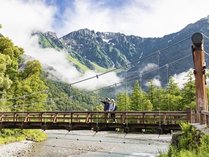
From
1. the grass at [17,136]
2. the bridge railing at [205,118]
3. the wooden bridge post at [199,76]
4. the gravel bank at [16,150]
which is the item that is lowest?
the gravel bank at [16,150]

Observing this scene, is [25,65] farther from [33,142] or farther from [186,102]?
[186,102]

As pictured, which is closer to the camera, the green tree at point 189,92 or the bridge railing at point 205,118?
the bridge railing at point 205,118

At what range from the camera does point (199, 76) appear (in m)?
16.3

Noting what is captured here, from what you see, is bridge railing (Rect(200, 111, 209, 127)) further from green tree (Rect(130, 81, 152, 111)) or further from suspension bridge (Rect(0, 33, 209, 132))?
green tree (Rect(130, 81, 152, 111))

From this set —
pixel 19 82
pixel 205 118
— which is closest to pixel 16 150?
pixel 19 82

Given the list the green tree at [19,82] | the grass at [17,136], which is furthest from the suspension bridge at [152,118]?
the green tree at [19,82]

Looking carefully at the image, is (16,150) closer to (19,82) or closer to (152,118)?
(19,82)

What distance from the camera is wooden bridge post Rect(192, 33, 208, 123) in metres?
16.0

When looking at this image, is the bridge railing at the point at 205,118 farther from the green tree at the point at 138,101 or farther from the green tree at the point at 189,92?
the green tree at the point at 138,101

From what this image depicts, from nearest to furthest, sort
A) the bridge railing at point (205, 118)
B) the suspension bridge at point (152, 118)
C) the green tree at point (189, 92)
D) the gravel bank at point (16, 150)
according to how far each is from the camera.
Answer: the bridge railing at point (205, 118) → the suspension bridge at point (152, 118) → the gravel bank at point (16, 150) → the green tree at point (189, 92)

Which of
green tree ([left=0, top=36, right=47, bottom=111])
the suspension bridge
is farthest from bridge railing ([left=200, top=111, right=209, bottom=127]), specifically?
green tree ([left=0, top=36, right=47, bottom=111])

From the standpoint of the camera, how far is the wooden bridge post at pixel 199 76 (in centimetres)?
1602

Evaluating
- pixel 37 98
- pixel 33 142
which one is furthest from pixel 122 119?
pixel 37 98

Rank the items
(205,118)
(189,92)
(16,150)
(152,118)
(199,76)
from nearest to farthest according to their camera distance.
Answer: (205,118), (199,76), (152,118), (16,150), (189,92)
